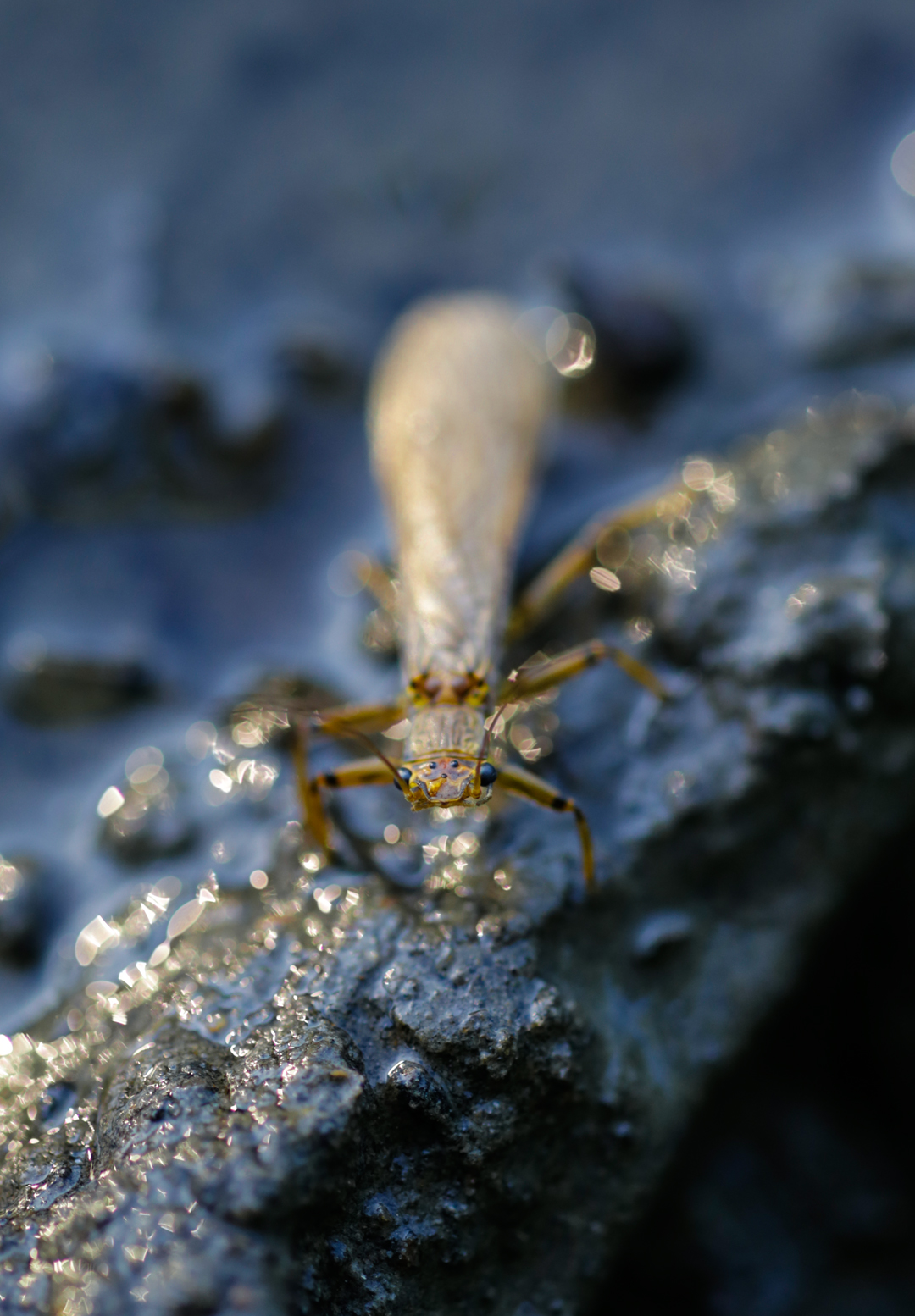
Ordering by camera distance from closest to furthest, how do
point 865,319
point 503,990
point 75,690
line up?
point 503,990, point 75,690, point 865,319

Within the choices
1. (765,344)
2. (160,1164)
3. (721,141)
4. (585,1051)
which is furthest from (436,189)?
(160,1164)

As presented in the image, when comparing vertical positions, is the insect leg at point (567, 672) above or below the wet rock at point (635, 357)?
below

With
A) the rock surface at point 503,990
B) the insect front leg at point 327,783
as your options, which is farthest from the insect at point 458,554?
the rock surface at point 503,990

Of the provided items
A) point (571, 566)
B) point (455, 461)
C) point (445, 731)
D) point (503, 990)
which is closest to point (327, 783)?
point (445, 731)

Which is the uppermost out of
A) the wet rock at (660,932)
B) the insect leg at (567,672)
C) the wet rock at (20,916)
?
the insect leg at (567,672)

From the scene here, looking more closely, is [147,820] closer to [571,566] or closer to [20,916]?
[20,916]

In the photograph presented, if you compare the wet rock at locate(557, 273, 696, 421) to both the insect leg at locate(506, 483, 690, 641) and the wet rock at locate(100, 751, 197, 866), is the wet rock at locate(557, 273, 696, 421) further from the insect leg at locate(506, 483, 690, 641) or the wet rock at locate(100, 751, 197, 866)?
the wet rock at locate(100, 751, 197, 866)

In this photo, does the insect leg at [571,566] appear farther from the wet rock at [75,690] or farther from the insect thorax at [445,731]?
the wet rock at [75,690]

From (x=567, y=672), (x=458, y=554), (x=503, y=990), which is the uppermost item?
(x=458, y=554)
